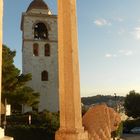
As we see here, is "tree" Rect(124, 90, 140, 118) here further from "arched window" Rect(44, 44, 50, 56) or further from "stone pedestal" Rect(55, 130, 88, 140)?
"stone pedestal" Rect(55, 130, 88, 140)

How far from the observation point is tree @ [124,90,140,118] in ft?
171

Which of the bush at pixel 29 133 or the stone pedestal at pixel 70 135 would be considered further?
the bush at pixel 29 133

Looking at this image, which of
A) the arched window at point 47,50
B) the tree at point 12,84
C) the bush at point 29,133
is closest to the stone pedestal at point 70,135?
the bush at point 29,133

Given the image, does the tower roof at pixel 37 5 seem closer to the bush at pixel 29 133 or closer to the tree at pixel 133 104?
the bush at pixel 29 133

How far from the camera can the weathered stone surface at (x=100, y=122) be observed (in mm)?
7078

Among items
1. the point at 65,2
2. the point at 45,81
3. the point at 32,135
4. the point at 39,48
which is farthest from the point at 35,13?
the point at 65,2

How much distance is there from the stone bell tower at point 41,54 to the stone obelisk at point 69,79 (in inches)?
1145

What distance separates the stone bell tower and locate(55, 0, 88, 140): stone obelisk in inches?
1145

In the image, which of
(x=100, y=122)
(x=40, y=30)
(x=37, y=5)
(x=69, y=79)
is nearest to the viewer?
(x=69, y=79)

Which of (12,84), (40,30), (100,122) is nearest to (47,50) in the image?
(40,30)

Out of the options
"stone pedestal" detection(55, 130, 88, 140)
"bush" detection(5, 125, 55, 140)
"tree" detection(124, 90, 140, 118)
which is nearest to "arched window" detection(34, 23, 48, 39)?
"bush" detection(5, 125, 55, 140)

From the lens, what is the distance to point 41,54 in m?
Result: 37.2

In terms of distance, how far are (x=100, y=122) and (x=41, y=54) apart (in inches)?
1201

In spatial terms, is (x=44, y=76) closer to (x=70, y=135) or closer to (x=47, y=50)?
(x=47, y=50)
